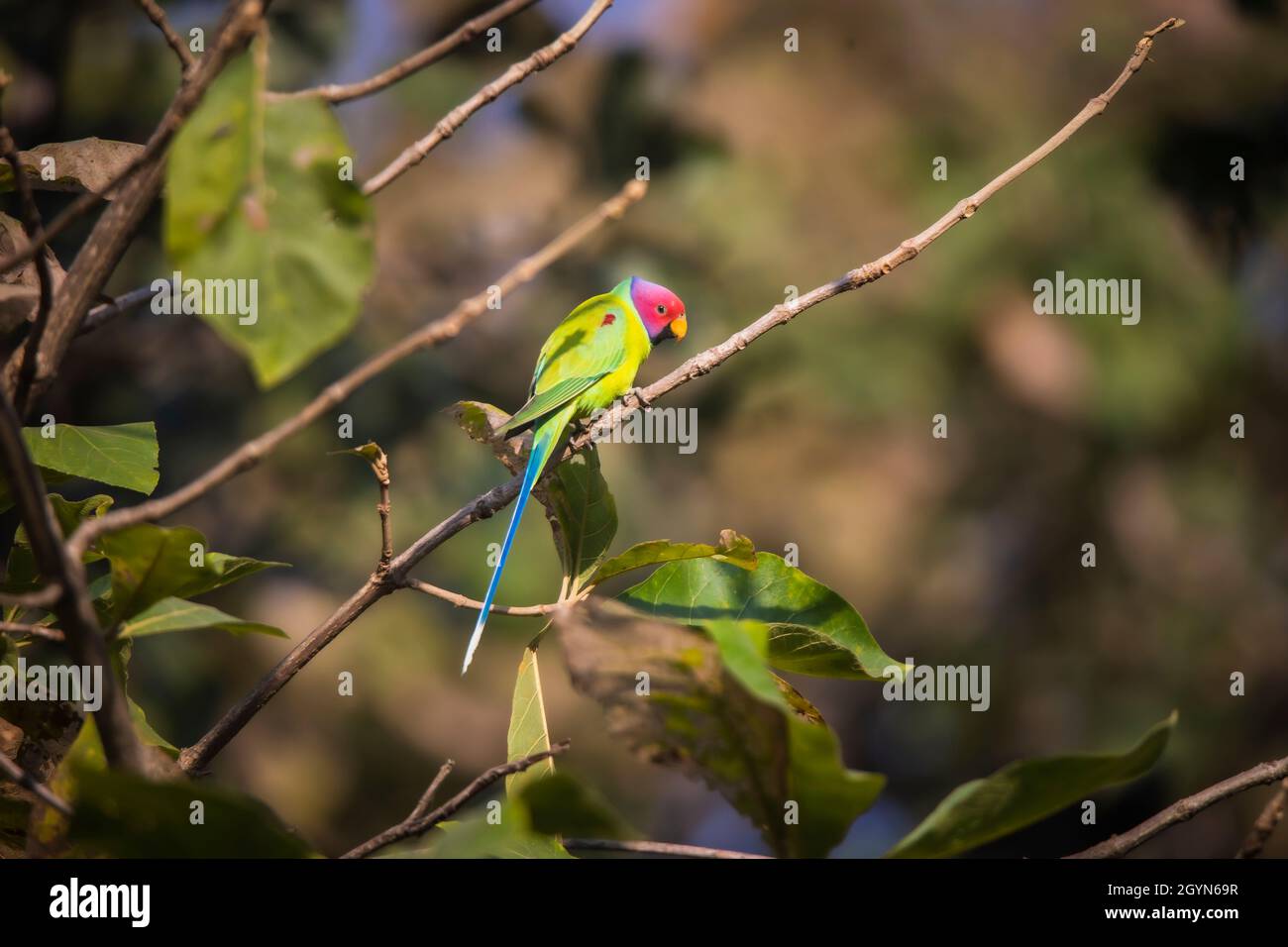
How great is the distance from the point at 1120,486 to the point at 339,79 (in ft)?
19.6

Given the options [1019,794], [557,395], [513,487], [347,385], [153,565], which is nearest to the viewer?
[347,385]

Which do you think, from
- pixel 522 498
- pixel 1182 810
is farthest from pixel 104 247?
pixel 1182 810

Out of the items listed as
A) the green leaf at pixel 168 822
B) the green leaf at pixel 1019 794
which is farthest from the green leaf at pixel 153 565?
the green leaf at pixel 1019 794

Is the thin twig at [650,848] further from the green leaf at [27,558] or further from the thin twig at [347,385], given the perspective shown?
the green leaf at [27,558]

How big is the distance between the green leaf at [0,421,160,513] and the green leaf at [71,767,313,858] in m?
0.67

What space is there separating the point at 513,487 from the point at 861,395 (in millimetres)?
5938

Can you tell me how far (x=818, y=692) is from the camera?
8891mm

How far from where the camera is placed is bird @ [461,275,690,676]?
310cm

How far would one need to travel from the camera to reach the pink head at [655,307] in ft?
13.1

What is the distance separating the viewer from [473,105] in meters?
1.38

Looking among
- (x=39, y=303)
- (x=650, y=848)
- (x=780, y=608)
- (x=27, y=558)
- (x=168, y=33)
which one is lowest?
(x=650, y=848)

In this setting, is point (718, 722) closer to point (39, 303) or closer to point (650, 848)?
point (650, 848)

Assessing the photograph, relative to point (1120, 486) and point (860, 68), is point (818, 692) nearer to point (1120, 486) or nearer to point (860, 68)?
point (1120, 486)

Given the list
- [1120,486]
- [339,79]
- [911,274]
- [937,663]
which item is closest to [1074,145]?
[911,274]
